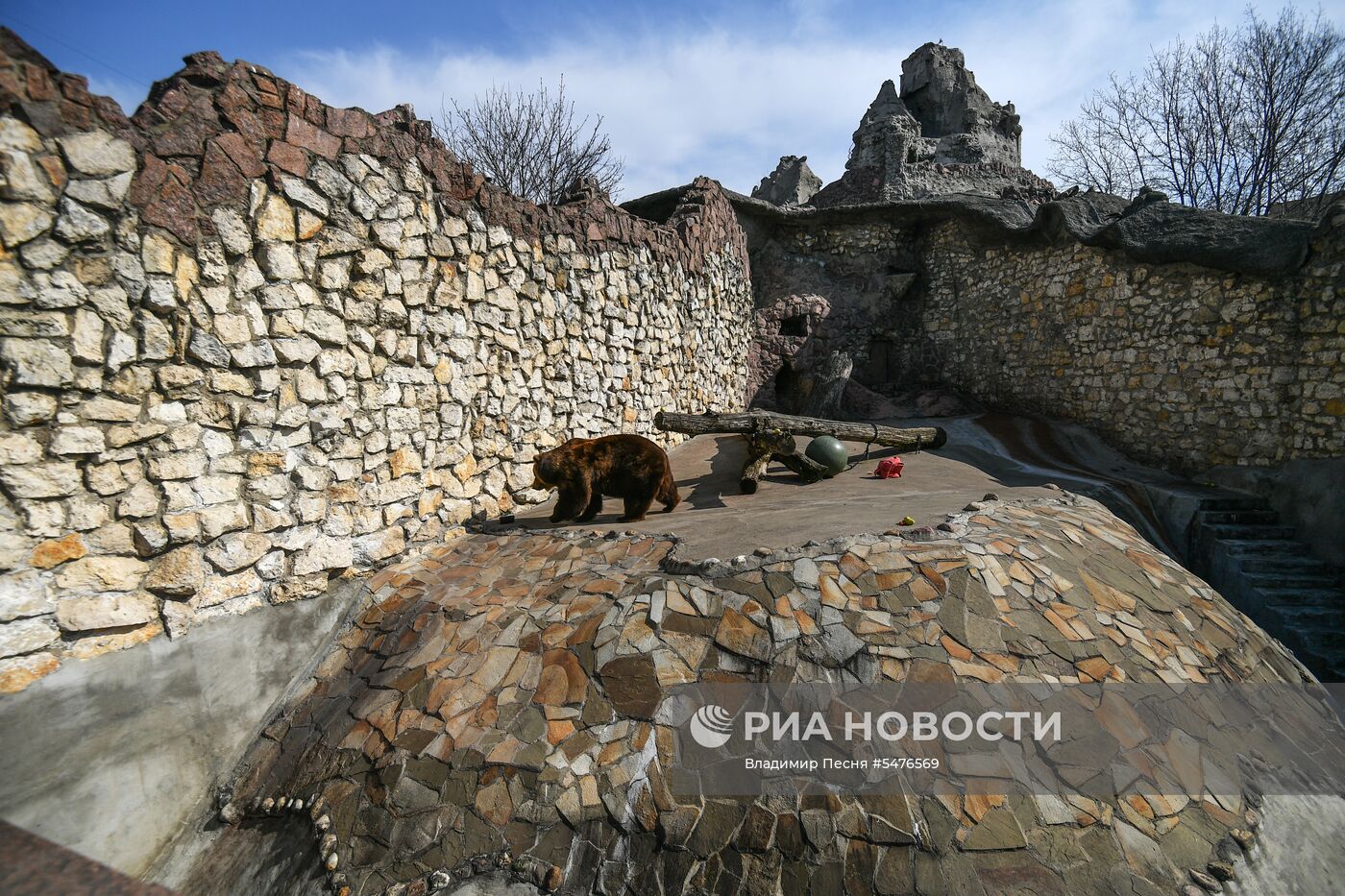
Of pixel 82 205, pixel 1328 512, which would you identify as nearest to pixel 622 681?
pixel 82 205

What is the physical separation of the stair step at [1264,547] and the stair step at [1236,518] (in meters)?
0.32

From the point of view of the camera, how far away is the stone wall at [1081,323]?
281 inches

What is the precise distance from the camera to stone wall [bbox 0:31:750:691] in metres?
3.06

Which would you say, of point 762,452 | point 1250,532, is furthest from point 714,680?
point 1250,532

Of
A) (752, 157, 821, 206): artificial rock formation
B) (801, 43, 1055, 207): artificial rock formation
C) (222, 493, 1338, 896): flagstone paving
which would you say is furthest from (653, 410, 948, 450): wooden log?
(752, 157, 821, 206): artificial rock formation

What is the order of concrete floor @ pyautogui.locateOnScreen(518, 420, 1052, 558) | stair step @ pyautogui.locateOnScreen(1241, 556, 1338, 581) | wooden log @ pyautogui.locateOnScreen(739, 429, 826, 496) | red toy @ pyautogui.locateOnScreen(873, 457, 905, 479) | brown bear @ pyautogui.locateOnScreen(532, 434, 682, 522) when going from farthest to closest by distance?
red toy @ pyautogui.locateOnScreen(873, 457, 905, 479) → wooden log @ pyautogui.locateOnScreen(739, 429, 826, 496) → stair step @ pyautogui.locateOnScreen(1241, 556, 1338, 581) → brown bear @ pyautogui.locateOnScreen(532, 434, 682, 522) → concrete floor @ pyautogui.locateOnScreen(518, 420, 1052, 558)

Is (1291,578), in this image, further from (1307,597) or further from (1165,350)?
(1165,350)

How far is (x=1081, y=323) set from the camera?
Answer: 32.2 feet

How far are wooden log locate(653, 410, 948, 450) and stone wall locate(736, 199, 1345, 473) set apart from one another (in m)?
3.17

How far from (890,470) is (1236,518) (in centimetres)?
400

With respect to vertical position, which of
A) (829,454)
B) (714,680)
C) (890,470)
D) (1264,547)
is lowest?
(1264,547)

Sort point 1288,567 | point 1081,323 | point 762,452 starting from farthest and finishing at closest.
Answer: point 1081,323 → point 762,452 → point 1288,567

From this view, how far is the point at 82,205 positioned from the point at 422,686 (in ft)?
10.7

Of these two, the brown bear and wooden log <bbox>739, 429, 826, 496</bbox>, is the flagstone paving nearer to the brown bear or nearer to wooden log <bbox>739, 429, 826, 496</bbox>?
the brown bear
